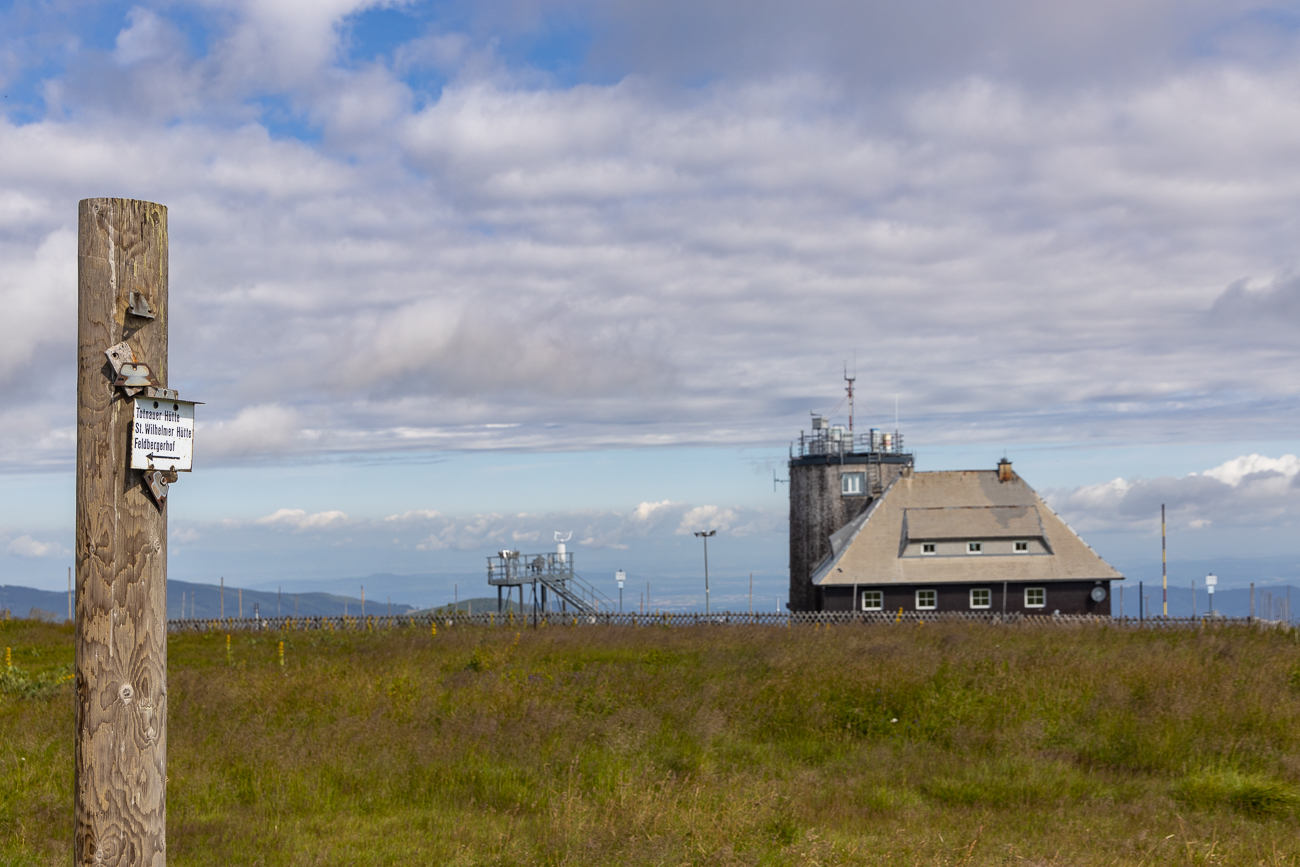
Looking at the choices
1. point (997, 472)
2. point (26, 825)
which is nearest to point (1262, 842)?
point (26, 825)

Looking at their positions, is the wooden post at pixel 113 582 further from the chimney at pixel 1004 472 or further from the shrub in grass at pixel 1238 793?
the chimney at pixel 1004 472

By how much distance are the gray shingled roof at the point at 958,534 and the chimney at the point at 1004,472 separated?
0.20m

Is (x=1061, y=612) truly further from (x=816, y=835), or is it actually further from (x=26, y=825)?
(x=26, y=825)

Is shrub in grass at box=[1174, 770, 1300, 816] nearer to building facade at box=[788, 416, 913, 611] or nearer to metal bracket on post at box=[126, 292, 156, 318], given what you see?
metal bracket on post at box=[126, 292, 156, 318]

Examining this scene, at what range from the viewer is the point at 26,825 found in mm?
7477

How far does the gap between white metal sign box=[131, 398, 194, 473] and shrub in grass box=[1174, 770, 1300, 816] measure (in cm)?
878

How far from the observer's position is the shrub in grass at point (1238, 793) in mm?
8055

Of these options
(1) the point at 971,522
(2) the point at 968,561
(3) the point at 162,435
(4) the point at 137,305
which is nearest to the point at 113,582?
(3) the point at 162,435

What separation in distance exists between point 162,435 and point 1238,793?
9.28 m

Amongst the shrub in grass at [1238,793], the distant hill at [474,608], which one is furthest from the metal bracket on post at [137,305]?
the distant hill at [474,608]

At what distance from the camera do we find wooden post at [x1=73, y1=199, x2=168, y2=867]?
3791 mm

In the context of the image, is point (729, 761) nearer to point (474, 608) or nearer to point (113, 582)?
point (113, 582)

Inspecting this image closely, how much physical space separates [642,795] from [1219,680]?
898 cm

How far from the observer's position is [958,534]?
40531 millimetres
